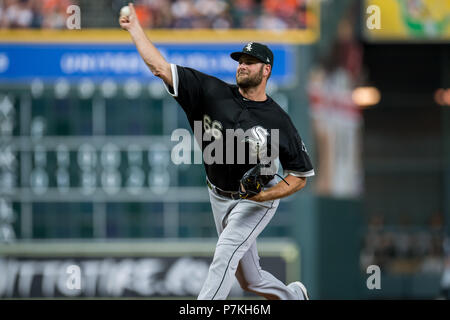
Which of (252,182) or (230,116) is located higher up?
(230,116)

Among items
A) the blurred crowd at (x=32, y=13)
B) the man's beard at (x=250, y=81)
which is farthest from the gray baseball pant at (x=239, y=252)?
the blurred crowd at (x=32, y=13)

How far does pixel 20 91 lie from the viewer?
41.7 feet

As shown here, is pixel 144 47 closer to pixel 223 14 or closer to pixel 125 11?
pixel 125 11

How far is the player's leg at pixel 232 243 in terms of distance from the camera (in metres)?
4.96

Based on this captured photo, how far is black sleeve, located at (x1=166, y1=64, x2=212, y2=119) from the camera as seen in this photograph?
4844mm

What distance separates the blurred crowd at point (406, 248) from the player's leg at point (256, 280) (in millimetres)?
13969

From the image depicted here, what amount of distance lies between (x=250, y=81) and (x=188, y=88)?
35 centimetres

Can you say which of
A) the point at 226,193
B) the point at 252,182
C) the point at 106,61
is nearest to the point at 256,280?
the point at 226,193

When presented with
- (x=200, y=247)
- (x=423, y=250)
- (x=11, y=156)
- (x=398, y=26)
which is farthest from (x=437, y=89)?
(x=11, y=156)

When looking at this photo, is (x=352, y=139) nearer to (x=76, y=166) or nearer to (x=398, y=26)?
(x=398, y=26)

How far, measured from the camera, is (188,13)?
13.3 meters

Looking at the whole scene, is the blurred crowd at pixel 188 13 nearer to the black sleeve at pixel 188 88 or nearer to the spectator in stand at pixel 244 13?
the spectator in stand at pixel 244 13

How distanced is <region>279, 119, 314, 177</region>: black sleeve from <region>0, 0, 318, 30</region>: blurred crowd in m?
8.37
